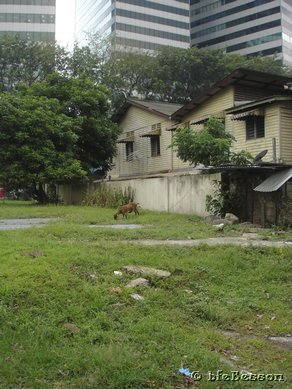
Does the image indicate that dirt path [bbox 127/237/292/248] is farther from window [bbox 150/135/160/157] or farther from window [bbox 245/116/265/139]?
window [bbox 150/135/160/157]

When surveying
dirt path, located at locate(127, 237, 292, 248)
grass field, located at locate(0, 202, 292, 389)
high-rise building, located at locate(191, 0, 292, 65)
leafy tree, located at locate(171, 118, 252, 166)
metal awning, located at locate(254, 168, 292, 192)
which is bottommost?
grass field, located at locate(0, 202, 292, 389)

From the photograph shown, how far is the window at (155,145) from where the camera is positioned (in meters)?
24.2

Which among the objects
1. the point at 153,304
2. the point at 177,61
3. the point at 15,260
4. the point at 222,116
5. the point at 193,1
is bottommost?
the point at 153,304

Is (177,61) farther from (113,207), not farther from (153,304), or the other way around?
(153,304)

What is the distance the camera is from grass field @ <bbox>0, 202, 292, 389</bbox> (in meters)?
3.67

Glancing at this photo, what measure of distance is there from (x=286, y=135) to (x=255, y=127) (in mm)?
1514

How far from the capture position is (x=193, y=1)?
9312 centimetres

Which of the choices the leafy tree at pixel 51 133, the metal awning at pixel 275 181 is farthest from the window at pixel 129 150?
the metal awning at pixel 275 181

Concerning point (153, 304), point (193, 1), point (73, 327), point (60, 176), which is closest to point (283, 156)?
point (60, 176)

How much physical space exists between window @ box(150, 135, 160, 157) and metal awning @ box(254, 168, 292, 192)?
1233 cm

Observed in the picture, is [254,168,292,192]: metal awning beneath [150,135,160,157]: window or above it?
beneath

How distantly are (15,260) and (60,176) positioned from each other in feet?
47.1

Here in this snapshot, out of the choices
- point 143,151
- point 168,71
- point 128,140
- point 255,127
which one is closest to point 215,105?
point 255,127

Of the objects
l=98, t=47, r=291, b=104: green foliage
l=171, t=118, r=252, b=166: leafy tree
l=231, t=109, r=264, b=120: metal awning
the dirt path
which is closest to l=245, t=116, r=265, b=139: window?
l=231, t=109, r=264, b=120: metal awning
